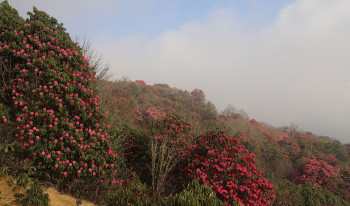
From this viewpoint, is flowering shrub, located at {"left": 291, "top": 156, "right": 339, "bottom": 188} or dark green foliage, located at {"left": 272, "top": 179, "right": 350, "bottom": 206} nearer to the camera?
dark green foliage, located at {"left": 272, "top": 179, "right": 350, "bottom": 206}

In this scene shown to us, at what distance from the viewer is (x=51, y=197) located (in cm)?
432

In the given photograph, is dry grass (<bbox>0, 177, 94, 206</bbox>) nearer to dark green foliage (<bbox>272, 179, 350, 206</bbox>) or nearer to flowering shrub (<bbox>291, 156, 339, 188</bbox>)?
dark green foliage (<bbox>272, 179, 350, 206</bbox>)

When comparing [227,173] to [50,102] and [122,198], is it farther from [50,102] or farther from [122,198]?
[50,102]

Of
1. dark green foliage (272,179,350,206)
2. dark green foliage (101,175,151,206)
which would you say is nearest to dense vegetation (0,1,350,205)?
dark green foliage (101,175,151,206)

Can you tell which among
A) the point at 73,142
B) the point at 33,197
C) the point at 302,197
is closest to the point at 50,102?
the point at 73,142

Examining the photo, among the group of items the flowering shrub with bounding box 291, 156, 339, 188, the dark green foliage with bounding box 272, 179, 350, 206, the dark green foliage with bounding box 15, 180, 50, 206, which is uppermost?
the flowering shrub with bounding box 291, 156, 339, 188

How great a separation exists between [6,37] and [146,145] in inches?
243

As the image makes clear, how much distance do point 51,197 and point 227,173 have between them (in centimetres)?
534

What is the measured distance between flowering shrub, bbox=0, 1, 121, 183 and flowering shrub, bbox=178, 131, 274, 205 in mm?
2992

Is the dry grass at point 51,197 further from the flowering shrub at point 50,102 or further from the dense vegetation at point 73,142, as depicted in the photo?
the flowering shrub at point 50,102

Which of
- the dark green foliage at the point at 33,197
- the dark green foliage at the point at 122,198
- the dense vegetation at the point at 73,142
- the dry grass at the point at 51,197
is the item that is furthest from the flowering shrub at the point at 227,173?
the dark green foliage at the point at 33,197

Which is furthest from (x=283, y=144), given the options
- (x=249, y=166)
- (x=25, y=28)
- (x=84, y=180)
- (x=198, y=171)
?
(x=25, y=28)

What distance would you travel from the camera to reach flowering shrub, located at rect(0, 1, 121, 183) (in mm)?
4668

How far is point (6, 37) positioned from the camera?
5488 mm
